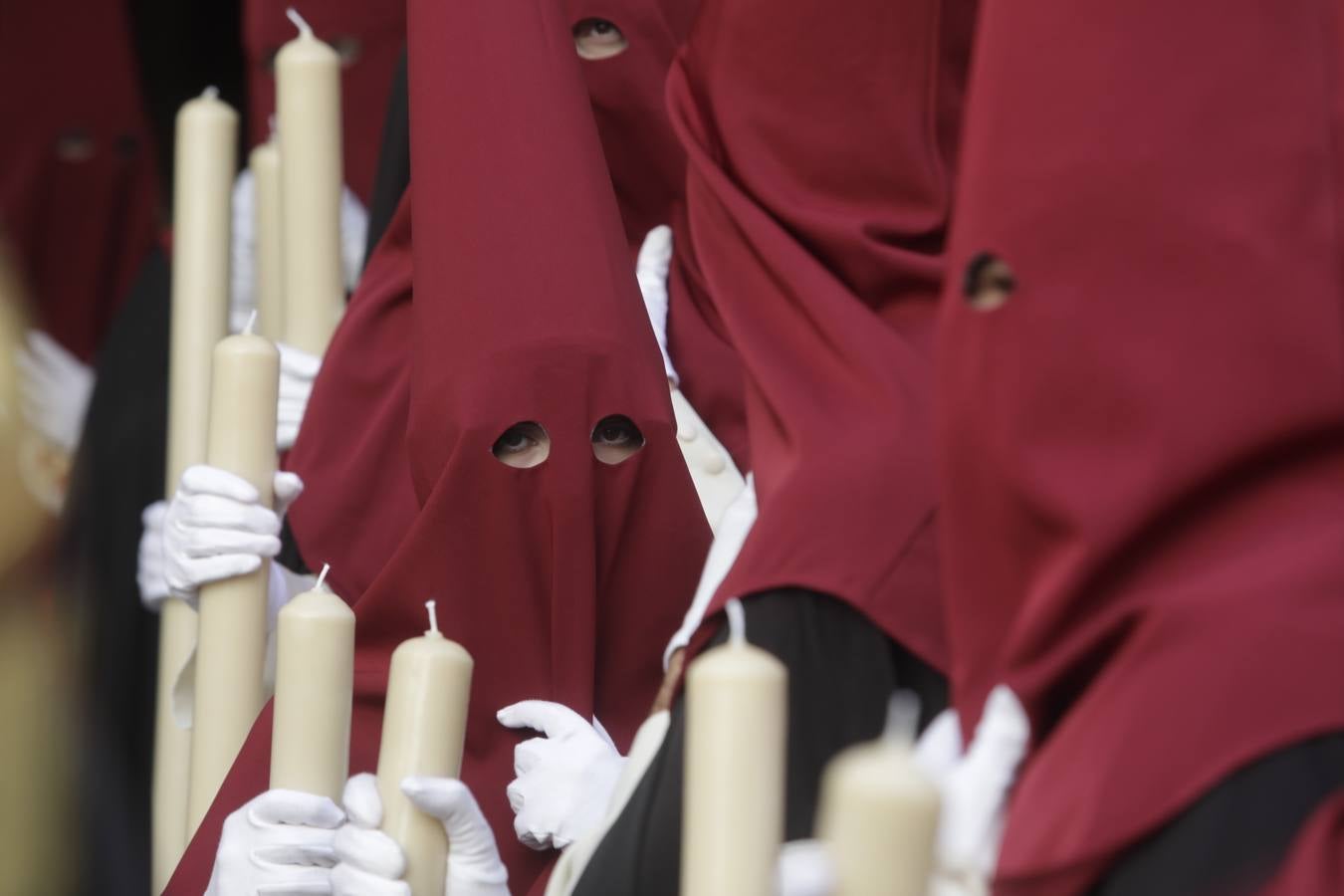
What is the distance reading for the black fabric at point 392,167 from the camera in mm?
3480

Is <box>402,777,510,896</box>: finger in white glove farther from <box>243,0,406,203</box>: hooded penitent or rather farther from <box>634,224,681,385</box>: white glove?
<box>243,0,406,203</box>: hooded penitent

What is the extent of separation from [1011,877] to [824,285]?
0.95m

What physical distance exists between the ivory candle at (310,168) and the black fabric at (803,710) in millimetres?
1381

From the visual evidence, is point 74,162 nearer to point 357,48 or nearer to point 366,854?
point 357,48

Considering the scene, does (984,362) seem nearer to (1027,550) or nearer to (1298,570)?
(1027,550)

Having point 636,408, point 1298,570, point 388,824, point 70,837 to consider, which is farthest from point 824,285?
point 70,837

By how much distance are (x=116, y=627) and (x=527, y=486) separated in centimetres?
168

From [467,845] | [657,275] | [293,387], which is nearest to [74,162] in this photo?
[293,387]

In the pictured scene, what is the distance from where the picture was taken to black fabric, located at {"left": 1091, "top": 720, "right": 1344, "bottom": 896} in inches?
59.7

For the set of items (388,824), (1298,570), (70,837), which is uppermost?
(1298,570)

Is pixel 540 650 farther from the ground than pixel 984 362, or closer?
closer

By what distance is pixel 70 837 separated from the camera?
12.5 ft

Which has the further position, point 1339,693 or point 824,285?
point 824,285

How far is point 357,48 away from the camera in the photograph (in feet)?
14.1
